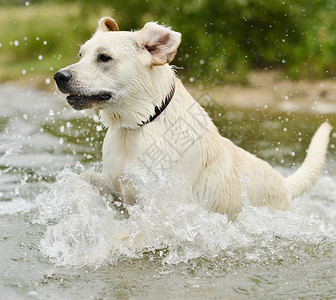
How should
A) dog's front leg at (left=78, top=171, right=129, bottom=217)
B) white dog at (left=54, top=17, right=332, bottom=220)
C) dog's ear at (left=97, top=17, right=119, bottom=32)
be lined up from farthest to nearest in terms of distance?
1. dog's ear at (left=97, top=17, right=119, bottom=32)
2. dog's front leg at (left=78, top=171, right=129, bottom=217)
3. white dog at (left=54, top=17, right=332, bottom=220)

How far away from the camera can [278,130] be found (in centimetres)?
875

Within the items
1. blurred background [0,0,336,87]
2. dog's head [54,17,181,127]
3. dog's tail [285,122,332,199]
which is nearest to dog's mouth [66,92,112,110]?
dog's head [54,17,181,127]

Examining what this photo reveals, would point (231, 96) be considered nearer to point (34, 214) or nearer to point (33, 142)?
point (33, 142)

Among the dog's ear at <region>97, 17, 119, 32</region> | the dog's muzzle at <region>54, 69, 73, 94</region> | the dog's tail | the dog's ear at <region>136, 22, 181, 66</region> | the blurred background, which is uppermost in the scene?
the blurred background

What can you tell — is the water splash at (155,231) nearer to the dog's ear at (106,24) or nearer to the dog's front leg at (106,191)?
the dog's front leg at (106,191)

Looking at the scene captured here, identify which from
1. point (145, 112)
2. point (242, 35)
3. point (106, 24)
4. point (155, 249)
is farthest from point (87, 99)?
point (242, 35)

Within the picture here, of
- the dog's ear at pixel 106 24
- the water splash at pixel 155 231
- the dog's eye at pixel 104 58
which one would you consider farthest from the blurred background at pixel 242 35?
the dog's eye at pixel 104 58

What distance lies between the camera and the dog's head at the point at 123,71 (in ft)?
13.5

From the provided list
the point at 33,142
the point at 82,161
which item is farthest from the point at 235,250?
the point at 33,142

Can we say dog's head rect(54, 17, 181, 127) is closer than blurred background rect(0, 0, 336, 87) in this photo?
Yes

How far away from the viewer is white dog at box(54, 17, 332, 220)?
4.15 m

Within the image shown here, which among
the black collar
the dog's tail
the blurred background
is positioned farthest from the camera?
Result: the blurred background

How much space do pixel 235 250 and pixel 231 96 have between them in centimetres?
626

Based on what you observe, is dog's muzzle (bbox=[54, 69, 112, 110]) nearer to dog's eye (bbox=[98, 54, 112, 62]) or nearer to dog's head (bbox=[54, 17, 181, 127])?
dog's head (bbox=[54, 17, 181, 127])
